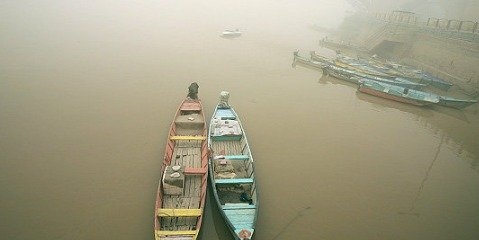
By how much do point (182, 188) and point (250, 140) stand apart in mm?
5272

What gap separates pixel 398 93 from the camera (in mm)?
19781

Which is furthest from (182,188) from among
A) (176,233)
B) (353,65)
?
(353,65)

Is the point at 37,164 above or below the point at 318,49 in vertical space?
below

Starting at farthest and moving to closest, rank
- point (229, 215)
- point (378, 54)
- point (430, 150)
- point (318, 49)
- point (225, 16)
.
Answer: point (225, 16)
point (318, 49)
point (378, 54)
point (430, 150)
point (229, 215)

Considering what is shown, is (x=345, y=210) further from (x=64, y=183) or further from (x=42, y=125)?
(x=42, y=125)

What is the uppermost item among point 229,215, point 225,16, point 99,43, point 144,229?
point 225,16

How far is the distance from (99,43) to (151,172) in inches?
802

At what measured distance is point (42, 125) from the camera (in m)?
13.5

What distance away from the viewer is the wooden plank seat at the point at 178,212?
26.8ft

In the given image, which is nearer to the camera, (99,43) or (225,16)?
(99,43)

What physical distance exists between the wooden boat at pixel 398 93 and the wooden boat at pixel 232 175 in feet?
36.3

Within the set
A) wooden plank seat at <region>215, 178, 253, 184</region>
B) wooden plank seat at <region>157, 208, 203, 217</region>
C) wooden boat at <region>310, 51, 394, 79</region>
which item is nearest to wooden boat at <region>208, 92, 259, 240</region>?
wooden plank seat at <region>215, 178, 253, 184</region>

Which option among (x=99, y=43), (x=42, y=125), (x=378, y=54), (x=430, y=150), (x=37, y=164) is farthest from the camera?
(x=378, y=54)

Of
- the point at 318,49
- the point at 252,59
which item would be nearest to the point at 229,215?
the point at 252,59
